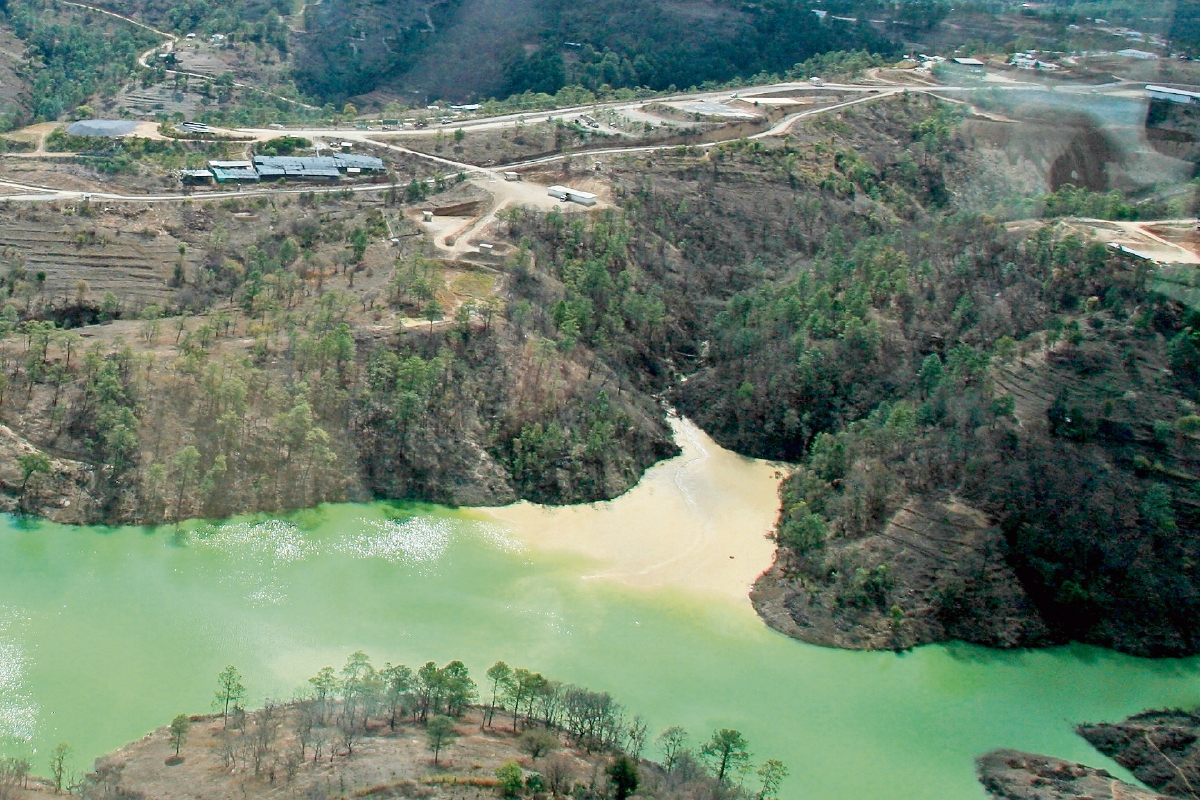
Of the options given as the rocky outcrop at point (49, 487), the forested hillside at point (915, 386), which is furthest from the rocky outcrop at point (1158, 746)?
the rocky outcrop at point (49, 487)

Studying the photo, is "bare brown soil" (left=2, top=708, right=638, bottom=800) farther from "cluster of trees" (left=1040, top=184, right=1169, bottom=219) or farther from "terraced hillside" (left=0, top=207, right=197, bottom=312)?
"cluster of trees" (left=1040, top=184, right=1169, bottom=219)

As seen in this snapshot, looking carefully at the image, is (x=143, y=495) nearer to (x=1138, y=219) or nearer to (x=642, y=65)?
(x=1138, y=219)

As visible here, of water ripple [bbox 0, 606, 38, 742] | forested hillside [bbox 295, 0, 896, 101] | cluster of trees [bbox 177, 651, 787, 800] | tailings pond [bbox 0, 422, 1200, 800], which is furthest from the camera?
forested hillside [bbox 295, 0, 896, 101]

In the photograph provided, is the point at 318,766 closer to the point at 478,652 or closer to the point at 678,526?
the point at 478,652

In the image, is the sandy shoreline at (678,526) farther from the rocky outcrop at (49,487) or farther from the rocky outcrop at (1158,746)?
the rocky outcrop at (49,487)

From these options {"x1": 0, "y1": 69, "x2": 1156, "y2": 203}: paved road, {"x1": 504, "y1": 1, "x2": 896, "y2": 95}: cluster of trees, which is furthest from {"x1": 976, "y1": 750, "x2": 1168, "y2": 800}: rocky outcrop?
{"x1": 504, "y1": 1, "x2": 896, "y2": 95}: cluster of trees

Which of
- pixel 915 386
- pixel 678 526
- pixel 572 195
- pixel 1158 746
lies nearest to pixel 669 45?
pixel 572 195

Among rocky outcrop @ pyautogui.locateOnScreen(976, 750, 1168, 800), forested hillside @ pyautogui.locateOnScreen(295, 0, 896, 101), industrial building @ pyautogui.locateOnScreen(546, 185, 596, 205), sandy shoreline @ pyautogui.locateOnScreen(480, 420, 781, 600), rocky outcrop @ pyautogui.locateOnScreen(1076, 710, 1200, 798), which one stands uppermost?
forested hillside @ pyautogui.locateOnScreen(295, 0, 896, 101)
